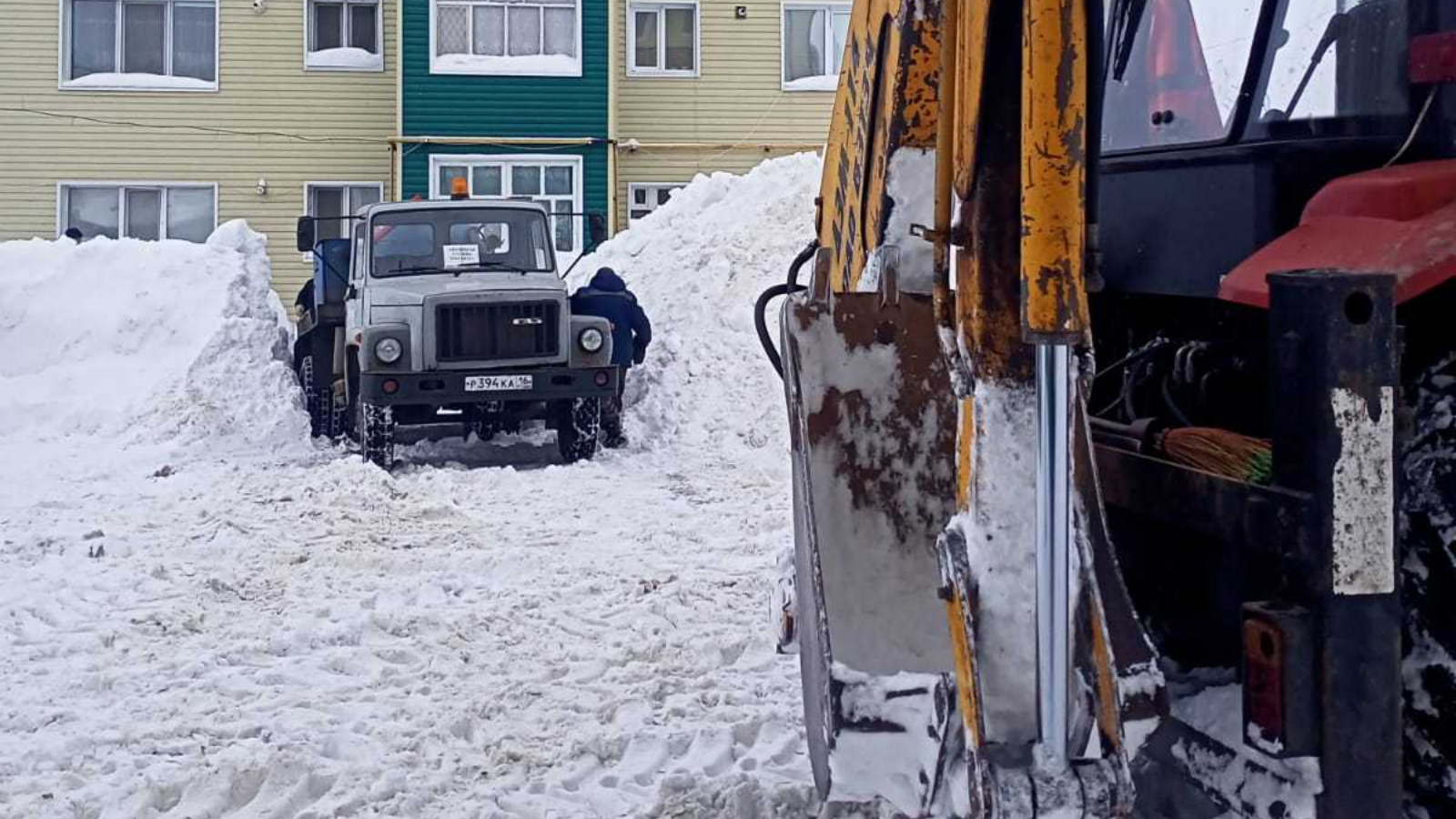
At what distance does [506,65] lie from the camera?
23.4 m

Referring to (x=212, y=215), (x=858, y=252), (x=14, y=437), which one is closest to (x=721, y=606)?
(x=858, y=252)

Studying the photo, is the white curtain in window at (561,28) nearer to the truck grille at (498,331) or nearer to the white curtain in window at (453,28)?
the white curtain in window at (453,28)

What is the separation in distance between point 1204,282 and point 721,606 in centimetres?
424

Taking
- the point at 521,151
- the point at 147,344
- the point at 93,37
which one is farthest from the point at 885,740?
the point at 93,37

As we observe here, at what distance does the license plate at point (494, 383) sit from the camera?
12.4m

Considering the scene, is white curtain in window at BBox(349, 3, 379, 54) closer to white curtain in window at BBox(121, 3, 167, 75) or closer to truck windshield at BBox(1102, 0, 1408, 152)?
white curtain in window at BBox(121, 3, 167, 75)

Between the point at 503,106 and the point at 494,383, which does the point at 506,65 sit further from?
the point at 494,383

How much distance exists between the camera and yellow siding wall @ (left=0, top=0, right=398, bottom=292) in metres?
23.4

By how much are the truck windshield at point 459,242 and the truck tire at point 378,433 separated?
1373 millimetres

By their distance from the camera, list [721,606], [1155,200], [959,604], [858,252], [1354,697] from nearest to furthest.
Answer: [1354,697] → [959,604] → [1155,200] → [858,252] → [721,606]

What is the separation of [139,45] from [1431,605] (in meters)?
24.2

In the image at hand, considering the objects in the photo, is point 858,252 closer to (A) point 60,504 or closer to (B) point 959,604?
(B) point 959,604

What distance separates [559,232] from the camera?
939 inches

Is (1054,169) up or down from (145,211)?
down
